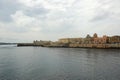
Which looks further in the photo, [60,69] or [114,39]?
[114,39]

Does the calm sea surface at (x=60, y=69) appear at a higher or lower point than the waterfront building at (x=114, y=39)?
lower

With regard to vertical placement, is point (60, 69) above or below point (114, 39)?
below

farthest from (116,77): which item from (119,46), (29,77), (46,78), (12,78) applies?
(119,46)

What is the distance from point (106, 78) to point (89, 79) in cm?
340

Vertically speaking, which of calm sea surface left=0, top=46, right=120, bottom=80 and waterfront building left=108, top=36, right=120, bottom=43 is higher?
waterfront building left=108, top=36, right=120, bottom=43

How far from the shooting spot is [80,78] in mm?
31797

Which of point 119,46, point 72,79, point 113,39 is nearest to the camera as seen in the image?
point 72,79

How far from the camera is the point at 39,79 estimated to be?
3123cm

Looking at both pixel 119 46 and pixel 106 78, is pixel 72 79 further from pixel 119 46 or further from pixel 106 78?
pixel 119 46

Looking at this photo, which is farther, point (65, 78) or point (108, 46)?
point (108, 46)

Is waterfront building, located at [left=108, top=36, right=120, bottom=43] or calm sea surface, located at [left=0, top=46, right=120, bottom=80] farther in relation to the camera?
waterfront building, located at [left=108, top=36, right=120, bottom=43]

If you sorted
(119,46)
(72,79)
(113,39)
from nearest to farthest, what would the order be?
1. (72,79)
2. (119,46)
3. (113,39)

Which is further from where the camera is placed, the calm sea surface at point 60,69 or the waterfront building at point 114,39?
the waterfront building at point 114,39

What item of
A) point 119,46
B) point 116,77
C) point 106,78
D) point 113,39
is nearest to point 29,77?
point 106,78
